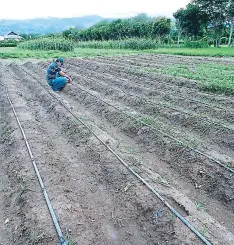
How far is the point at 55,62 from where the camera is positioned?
13.7m

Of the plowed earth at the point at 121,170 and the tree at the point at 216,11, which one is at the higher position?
the tree at the point at 216,11

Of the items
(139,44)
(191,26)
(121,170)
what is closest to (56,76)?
(121,170)

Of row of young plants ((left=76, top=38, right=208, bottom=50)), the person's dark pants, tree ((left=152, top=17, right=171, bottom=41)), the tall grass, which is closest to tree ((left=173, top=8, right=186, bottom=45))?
tree ((left=152, top=17, right=171, bottom=41))

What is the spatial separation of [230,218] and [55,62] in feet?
34.7

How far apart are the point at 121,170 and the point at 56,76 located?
8.95m

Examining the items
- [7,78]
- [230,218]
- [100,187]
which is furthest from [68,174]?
[7,78]

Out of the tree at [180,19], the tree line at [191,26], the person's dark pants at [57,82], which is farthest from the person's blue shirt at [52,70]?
the tree at [180,19]

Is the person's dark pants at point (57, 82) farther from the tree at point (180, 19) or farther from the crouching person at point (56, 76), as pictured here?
the tree at point (180, 19)

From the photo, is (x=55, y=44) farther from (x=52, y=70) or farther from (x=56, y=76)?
(x=52, y=70)

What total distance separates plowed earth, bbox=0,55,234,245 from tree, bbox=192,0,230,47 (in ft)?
130

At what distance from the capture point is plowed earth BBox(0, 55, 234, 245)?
5.13 metres

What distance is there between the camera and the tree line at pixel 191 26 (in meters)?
47.4

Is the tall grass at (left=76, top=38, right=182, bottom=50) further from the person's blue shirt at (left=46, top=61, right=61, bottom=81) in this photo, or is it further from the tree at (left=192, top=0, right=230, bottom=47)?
the person's blue shirt at (left=46, top=61, right=61, bottom=81)

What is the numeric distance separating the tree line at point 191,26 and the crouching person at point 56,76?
124ft
